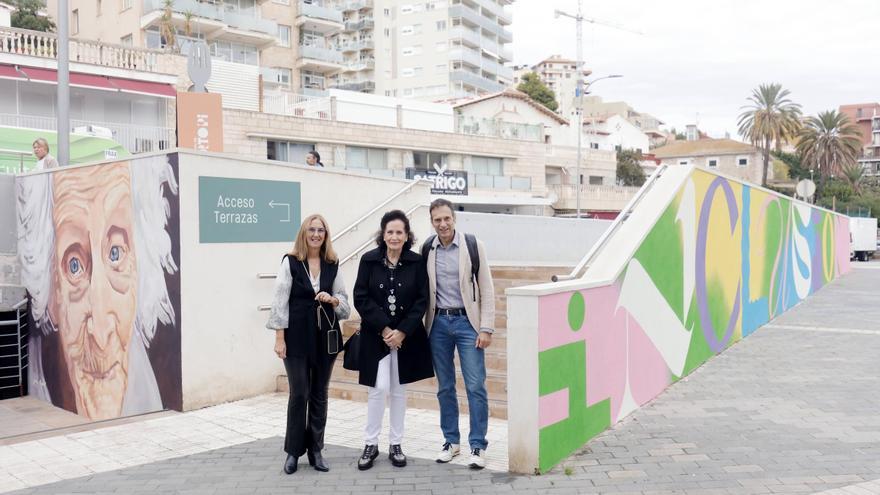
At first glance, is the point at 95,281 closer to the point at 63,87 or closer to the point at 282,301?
the point at 63,87

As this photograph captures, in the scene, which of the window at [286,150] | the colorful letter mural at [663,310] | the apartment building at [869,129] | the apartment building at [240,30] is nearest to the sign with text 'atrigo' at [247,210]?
the colorful letter mural at [663,310]

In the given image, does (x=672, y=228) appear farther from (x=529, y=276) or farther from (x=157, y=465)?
(x=157, y=465)

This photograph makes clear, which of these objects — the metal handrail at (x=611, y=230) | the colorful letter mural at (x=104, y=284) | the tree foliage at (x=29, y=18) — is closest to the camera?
the metal handrail at (x=611, y=230)

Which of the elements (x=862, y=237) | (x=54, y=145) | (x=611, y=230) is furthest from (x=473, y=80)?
(x=611, y=230)

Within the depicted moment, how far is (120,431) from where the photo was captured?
6.55 meters

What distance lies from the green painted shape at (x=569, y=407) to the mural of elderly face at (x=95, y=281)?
4.74m

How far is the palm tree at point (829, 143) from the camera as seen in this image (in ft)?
210

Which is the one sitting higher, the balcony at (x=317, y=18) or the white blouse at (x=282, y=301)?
the balcony at (x=317, y=18)

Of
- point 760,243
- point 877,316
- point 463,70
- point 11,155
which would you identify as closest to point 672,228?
point 760,243

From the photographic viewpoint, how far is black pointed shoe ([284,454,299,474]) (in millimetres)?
5168

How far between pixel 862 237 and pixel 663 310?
131ft

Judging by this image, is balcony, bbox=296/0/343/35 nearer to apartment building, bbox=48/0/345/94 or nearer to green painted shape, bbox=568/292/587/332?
apartment building, bbox=48/0/345/94

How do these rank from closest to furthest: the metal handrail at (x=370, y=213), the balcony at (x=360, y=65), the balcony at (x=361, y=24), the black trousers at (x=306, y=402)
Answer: the black trousers at (x=306, y=402) → the metal handrail at (x=370, y=213) → the balcony at (x=360, y=65) → the balcony at (x=361, y=24)

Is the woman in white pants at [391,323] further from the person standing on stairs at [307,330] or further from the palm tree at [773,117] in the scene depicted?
the palm tree at [773,117]
